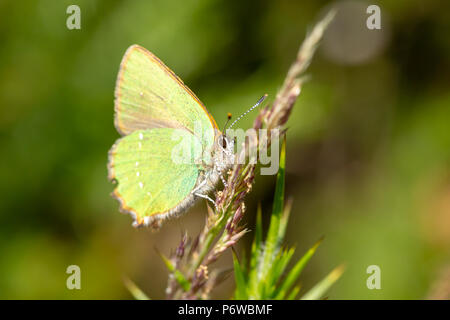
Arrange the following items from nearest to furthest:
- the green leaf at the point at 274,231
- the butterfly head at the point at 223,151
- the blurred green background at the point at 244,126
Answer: the green leaf at the point at 274,231 < the butterfly head at the point at 223,151 < the blurred green background at the point at 244,126

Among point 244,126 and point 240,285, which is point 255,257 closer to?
point 240,285

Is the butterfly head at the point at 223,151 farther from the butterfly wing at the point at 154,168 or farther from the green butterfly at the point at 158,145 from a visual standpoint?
the butterfly wing at the point at 154,168

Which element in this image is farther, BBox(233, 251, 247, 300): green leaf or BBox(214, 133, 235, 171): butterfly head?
BBox(214, 133, 235, 171): butterfly head

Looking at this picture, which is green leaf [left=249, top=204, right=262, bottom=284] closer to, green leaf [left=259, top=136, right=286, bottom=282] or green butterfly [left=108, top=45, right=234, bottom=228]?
green leaf [left=259, top=136, right=286, bottom=282]

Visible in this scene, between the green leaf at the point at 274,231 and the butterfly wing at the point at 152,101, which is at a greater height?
the butterfly wing at the point at 152,101

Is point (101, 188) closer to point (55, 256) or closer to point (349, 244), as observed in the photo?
point (55, 256)

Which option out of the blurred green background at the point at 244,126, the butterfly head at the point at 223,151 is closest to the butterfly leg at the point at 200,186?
the butterfly head at the point at 223,151

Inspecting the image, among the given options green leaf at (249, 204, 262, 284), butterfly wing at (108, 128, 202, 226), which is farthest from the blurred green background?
green leaf at (249, 204, 262, 284)

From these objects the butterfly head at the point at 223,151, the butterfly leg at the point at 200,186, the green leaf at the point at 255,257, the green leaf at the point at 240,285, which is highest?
the butterfly head at the point at 223,151
